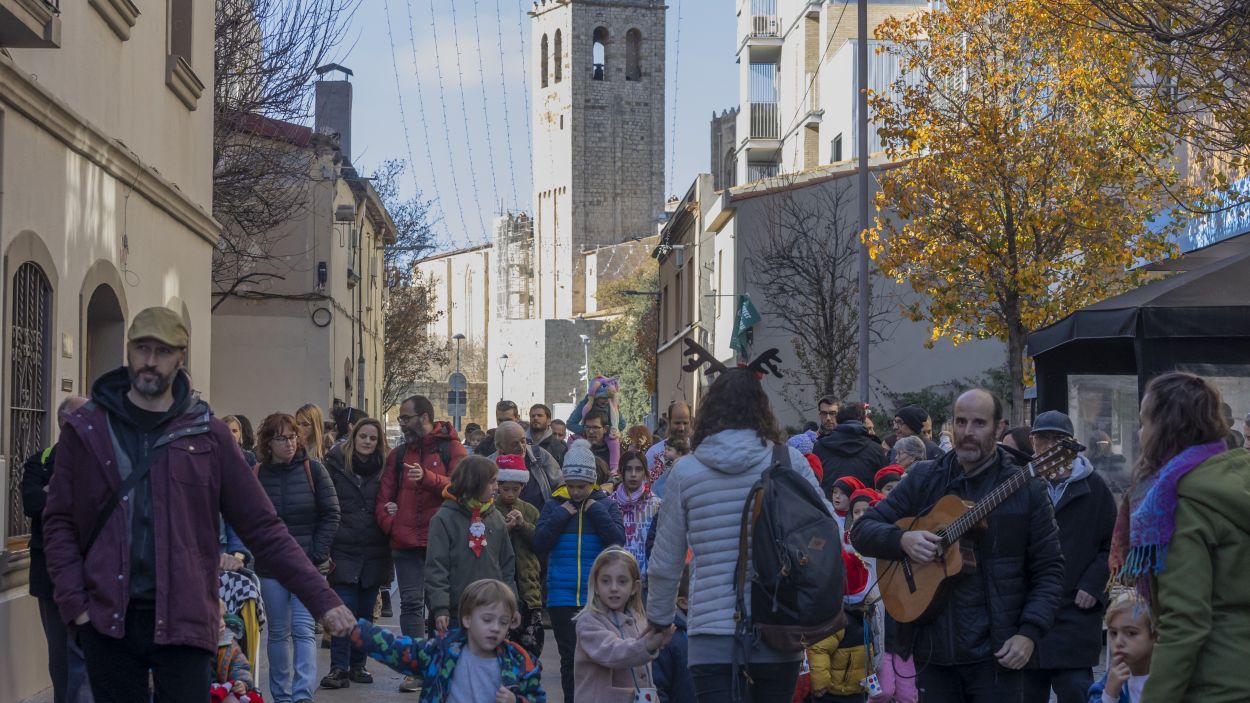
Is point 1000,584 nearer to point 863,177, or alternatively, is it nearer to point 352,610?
point 352,610

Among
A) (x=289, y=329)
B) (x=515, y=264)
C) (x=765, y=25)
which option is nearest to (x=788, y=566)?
(x=289, y=329)

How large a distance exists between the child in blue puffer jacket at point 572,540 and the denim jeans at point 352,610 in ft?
6.51

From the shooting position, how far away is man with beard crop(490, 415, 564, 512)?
1138 centimetres

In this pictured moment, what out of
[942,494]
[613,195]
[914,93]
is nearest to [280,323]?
[914,93]

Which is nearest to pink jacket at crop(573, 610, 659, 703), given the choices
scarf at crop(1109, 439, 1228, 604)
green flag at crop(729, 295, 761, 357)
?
scarf at crop(1109, 439, 1228, 604)

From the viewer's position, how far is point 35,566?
7.78 m

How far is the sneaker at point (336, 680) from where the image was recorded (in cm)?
1084

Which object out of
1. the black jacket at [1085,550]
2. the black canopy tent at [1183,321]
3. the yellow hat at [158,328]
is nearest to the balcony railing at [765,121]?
the black canopy tent at [1183,321]

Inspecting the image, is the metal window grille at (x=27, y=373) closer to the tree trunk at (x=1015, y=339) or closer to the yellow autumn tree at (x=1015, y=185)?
the yellow autumn tree at (x=1015, y=185)

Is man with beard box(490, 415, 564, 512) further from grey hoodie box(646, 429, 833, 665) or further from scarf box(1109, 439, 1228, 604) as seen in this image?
scarf box(1109, 439, 1228, 604)

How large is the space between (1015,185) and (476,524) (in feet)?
42.2

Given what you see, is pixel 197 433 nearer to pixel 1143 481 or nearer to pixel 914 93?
pixel 1143 481

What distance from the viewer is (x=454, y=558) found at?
9328 millimetres

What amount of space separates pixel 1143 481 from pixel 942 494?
1.67 m
